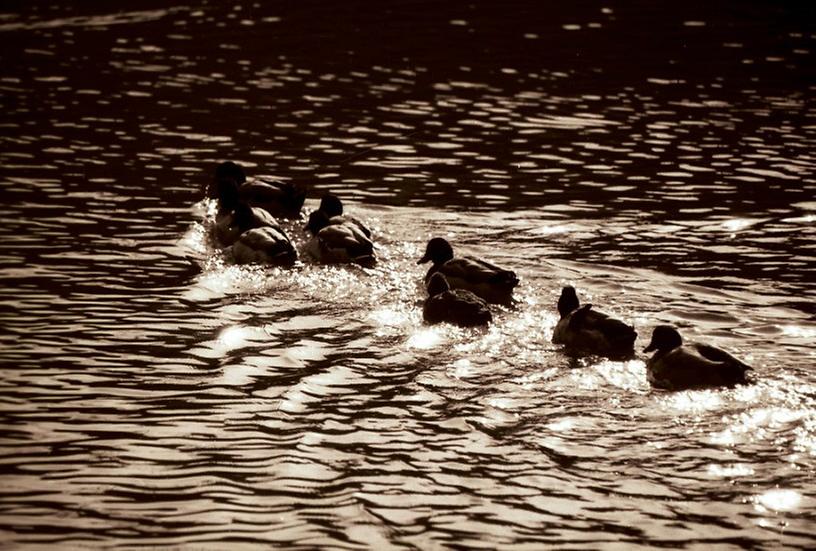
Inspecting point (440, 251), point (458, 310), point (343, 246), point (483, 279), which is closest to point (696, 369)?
point (458, 310)

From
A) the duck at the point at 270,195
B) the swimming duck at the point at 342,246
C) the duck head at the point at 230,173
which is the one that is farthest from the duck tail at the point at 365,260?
the duck head at the point at 230,173

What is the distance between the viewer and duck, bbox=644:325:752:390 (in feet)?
35.2

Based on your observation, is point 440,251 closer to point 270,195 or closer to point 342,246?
point 342,246

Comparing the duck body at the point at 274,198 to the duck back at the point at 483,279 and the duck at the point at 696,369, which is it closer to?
the duck back at the point at 483,279

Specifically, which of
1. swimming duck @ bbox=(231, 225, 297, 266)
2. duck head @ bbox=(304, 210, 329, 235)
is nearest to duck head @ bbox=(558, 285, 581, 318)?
swimming duck @ bbox=(231, 225, 297, 266)

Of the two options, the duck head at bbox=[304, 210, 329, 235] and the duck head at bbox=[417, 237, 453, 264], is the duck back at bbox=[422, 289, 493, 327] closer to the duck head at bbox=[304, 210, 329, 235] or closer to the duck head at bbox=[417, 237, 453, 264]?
the duck head at bbox=[417, 237, 453, 264]

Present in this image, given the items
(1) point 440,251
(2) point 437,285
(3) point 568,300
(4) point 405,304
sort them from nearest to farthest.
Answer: (3) point 568,300 → (2) point 437,285 → (4) point 405,304 → (1) point 440,251

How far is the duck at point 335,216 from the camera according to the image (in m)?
15.3

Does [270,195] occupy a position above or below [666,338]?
above

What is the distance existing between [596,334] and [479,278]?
2.06m

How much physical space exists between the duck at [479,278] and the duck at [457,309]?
1.40 ft

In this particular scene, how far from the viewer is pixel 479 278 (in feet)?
44.0

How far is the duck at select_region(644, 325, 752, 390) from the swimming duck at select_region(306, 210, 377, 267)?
15.3ft

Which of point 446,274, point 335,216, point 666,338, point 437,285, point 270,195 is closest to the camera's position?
point 666,338
